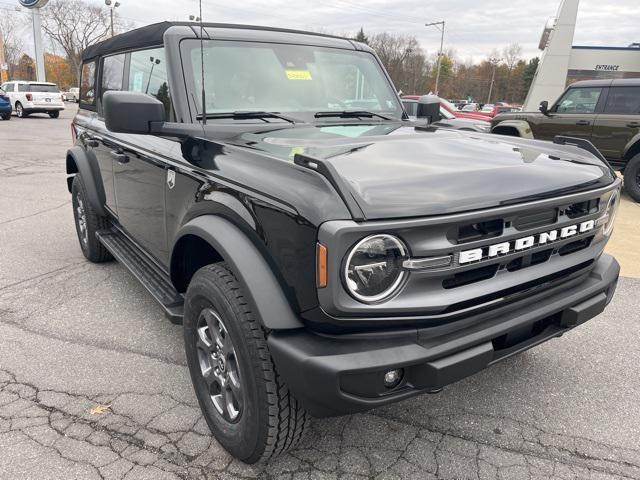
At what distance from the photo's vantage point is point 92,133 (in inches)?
169

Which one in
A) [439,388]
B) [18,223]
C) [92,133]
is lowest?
[18,223]

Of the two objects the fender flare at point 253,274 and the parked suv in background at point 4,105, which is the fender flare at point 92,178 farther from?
the parked suv in background at point 4,105

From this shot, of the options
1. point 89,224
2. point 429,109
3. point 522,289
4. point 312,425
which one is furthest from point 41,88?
point 522,289

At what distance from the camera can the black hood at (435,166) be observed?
70.5 inches

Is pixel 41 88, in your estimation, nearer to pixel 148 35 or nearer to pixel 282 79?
pixel 148 35

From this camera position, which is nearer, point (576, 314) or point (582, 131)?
point (576, 314)

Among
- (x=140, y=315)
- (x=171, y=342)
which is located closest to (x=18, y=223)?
(x=140, y=315)

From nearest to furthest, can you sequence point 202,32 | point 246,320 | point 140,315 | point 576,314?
1. point 246,320
2. point 576,314
3. point 202,32
4. point 140,315

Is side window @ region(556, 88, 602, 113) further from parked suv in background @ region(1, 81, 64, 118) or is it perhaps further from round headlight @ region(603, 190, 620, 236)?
parked suv in background @ region(1, 81, 64, 118)

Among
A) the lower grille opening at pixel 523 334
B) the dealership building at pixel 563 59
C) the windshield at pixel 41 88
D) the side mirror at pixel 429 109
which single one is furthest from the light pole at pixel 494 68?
the lower grille opening at pixel 523 334

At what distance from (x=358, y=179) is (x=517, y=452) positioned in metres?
1.54

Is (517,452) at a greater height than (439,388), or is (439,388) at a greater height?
(439,388)

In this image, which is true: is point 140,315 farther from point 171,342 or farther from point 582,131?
point 582,131

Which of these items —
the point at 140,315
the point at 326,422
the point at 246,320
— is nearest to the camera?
the point at 246,320
